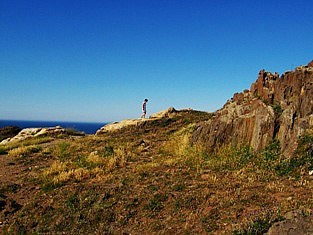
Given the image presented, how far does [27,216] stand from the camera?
31.9 ft

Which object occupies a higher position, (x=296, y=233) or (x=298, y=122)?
(x=298, y=122)

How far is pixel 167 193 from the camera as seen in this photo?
400 inches

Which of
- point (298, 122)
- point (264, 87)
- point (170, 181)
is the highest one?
point (264, 87)

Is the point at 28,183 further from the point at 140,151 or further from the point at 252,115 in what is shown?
the point at 252,115

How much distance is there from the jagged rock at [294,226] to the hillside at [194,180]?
3 cm

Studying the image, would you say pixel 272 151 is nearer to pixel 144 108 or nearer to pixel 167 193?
pixel 167 193

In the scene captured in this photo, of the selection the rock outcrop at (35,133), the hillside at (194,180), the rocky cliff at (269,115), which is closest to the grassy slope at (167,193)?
the hillside at (194,180)

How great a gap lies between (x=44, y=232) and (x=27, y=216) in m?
1.40

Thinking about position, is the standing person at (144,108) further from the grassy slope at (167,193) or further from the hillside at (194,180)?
the grassy slope at (167,193)

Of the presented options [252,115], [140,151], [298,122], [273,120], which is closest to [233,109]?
[252,115]

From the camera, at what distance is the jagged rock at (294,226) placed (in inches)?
241

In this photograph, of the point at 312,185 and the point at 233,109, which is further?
the point at 233,109

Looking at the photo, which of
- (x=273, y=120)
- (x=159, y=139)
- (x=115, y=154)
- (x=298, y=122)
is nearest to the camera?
(x=298, y=122)

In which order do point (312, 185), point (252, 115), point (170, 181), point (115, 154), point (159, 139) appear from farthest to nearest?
1. point (159, 139)
2. point (115, 154)
3. point (252, 115)
4. point (170, 181)
5. point (312, 185)
